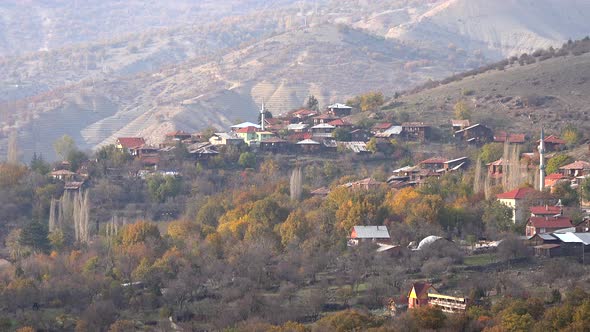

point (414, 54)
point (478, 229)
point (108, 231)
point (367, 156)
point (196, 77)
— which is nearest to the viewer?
point (478, 229)

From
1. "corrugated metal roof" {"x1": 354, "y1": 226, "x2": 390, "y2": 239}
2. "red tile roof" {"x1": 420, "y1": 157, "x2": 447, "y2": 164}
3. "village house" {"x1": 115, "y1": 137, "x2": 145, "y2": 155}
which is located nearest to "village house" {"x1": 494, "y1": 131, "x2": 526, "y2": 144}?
"red tile roof" {"x1": 420, "y1": 157, "x2": 447, "y2": 164}

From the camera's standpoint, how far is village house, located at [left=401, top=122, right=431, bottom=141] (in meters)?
81.2

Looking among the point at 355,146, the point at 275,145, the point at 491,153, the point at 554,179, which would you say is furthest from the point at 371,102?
the point at 554,179

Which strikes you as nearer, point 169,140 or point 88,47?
point 169,140

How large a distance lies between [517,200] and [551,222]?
387 centimetres

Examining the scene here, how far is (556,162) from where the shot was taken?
224 ft

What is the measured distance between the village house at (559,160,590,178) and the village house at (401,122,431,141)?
14.8 meters

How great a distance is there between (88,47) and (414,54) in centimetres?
4285

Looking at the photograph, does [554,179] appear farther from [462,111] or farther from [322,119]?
[322,119]

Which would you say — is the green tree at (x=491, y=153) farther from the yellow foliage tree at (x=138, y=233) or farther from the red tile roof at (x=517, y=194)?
the yellow foliage tree at (x=138, y=233)

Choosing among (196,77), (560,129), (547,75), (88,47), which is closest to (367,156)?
(560,129)

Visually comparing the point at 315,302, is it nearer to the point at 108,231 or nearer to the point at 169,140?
the point at 108,231

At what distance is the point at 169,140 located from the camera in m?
84.5

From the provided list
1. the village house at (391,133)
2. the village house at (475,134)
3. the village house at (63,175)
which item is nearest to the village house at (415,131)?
the village house at (391,133)
